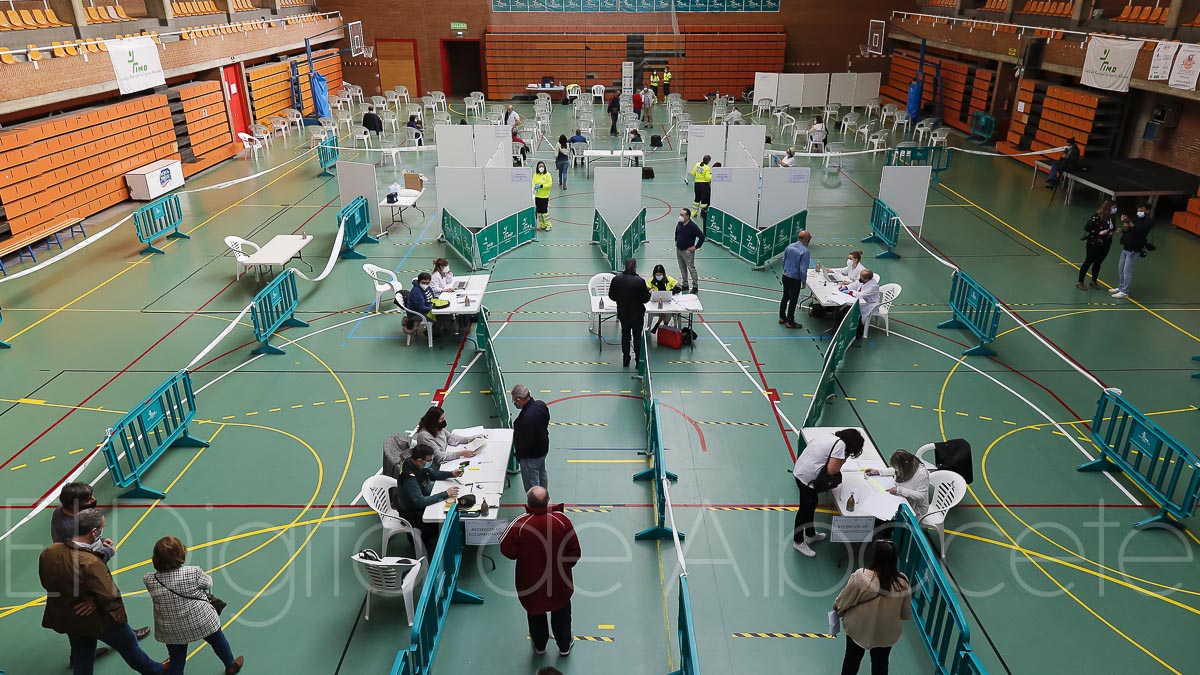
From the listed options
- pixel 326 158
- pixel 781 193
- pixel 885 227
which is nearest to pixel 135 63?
pixel 326 158

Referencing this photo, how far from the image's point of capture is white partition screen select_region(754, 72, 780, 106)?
35.5 m

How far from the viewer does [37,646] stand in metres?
7.26

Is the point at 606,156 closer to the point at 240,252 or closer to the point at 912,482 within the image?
the point at 240,252

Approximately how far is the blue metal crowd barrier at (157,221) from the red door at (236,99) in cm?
1063

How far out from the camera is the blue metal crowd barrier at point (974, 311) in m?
12.9

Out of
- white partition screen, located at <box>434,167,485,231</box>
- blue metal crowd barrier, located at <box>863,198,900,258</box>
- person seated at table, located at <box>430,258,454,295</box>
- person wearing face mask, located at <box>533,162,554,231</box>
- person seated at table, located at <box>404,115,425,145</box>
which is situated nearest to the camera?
person seated at table, located at <box>430,258,454,295</box>

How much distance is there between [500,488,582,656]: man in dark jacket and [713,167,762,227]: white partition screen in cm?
1330

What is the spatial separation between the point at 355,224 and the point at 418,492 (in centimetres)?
1175

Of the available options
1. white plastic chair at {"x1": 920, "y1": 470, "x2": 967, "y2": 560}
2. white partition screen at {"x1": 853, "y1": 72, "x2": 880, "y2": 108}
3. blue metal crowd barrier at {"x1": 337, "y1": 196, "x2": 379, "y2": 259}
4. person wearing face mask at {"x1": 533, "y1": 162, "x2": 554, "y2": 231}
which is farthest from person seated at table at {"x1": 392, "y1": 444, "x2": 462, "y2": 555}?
white partition screen at {"x1": 853, "y1": 72, "x2": 880, "y2": 108}

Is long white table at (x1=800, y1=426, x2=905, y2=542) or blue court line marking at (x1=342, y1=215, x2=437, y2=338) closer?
long white table at (x1=800, y1=426, x2=905, y2=542)

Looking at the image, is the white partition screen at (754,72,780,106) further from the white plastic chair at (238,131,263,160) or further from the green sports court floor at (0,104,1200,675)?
the white plastic chair at (238,131,263,160)

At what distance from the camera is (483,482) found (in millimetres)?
8383

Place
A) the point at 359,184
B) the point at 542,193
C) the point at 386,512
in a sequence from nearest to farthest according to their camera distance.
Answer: the point at 386,512, the point at 359,184, the point at 542,193

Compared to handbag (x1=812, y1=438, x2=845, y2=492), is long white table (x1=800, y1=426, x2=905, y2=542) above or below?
below
